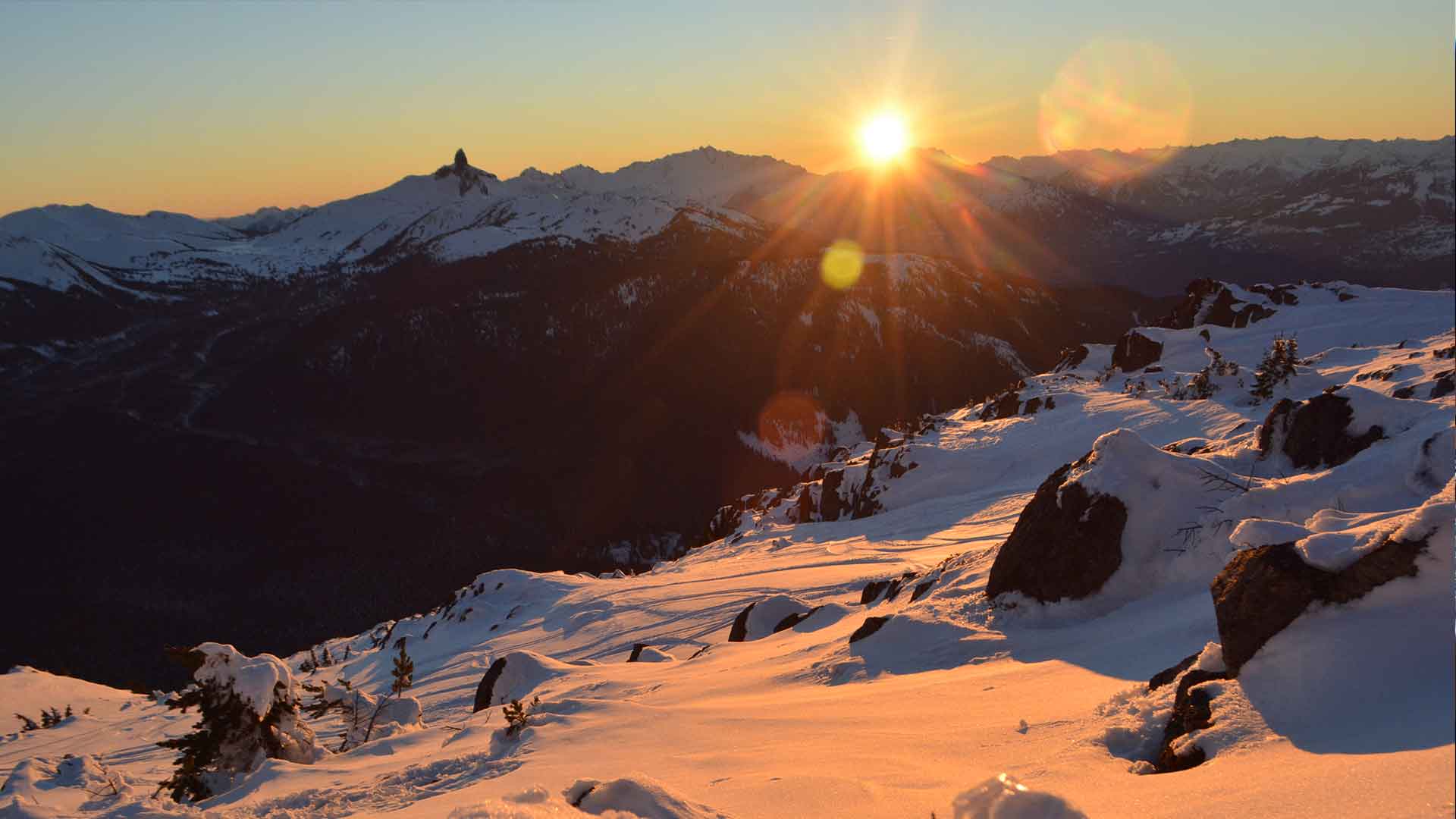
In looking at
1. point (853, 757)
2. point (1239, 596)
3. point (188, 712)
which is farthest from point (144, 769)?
point (1239, 596)

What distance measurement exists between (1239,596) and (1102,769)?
3.77 ft

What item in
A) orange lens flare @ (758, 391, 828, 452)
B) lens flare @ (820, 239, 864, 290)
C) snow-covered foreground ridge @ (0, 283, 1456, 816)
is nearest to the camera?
snow-covered foreground ridge @ (0, 283, 1456, 816)

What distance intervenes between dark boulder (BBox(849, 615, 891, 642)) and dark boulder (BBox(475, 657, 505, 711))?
18.2ft

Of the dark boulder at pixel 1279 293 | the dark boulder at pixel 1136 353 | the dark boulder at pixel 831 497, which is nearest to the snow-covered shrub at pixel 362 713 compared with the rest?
the dark boulder at pixel 831 497

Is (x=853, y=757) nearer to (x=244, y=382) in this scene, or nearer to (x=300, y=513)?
(x=300, y=513)

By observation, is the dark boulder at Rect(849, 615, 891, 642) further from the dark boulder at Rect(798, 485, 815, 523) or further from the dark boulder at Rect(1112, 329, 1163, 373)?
the dark boulder at Rect(1112, 329, 1163, 373)

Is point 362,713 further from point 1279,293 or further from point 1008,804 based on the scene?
point 1279,293

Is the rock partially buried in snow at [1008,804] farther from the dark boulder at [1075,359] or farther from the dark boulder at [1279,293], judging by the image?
the dark boulder at [1279,293]

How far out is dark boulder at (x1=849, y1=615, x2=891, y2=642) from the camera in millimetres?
8266

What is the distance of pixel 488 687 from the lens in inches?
453

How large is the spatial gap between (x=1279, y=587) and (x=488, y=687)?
10.2m

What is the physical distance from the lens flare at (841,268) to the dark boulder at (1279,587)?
142531 millimetres

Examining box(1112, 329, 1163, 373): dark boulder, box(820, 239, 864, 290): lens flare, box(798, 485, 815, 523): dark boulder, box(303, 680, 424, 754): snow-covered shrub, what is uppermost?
box(820, 239, 864, 290): lens flare

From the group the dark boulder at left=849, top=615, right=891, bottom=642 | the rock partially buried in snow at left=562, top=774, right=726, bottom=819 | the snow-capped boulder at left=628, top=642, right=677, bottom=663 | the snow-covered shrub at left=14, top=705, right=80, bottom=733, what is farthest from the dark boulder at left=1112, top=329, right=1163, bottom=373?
the snow-covered shrub at left=14, top=705, right=80, bottom=733
